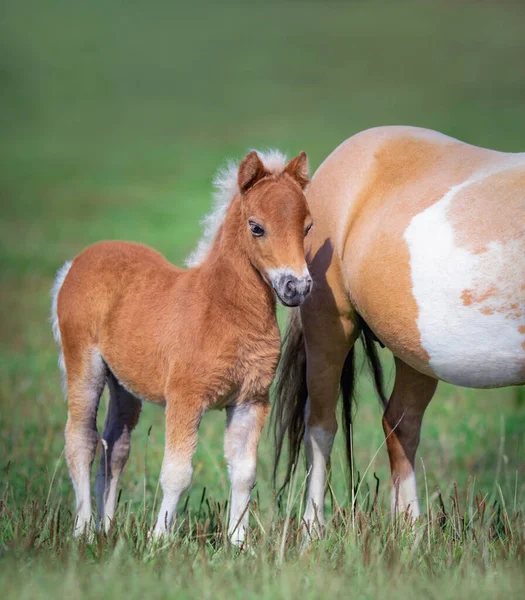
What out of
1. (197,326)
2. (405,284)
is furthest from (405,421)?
(197,326)

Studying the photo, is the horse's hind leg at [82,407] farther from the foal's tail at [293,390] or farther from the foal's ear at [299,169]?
the foal's ear at [299,169]

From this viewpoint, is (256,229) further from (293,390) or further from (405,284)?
(293,390)

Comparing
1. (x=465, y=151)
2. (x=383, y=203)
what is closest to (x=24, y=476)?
(x=383, y=203)

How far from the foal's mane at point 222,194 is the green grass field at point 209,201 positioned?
3.65 ft

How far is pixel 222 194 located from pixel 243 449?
3.85ft

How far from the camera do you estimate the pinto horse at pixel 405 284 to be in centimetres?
385

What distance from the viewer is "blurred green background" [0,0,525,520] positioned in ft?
23.4

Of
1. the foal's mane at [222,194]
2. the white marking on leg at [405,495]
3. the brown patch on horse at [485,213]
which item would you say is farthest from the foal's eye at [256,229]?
the white marking on leg at [405,495]

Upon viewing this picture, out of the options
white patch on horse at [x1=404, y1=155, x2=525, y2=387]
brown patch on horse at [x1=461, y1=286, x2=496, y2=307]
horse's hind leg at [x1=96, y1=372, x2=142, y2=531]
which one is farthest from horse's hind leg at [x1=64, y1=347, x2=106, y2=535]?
brown patch on horse at [x1=461, y1=286, x2=496, y2=307]

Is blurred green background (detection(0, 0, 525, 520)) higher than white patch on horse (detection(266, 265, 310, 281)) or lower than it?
higher

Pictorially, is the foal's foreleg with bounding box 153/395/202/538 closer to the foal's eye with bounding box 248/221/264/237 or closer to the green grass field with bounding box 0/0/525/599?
the green grass field with bounding box 0/0/525/599

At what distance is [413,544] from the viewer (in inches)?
149

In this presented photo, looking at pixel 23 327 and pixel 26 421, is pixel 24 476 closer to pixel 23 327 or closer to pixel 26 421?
pixel 26 421

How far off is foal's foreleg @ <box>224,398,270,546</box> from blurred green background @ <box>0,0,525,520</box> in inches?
23.3
